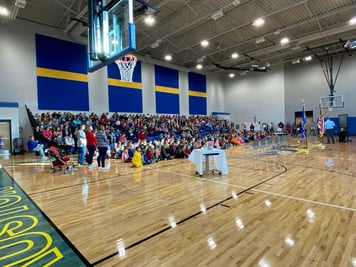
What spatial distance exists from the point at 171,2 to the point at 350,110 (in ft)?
58.5

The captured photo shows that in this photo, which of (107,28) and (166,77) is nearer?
(107,28)

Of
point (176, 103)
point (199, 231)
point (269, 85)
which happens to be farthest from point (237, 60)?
point (199, 231)

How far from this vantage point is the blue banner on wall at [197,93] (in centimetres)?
2261

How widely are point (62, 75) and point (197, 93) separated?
Result: 13.3 m

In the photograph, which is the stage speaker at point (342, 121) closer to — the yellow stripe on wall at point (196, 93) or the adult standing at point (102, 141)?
the yellow stripe on wall at point (196, 93)

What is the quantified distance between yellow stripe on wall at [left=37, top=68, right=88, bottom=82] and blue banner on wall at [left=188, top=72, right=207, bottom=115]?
10.9m

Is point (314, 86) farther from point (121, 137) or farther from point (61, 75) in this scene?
point (61, 75)

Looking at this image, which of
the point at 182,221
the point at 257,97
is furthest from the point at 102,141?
the point at 257,97

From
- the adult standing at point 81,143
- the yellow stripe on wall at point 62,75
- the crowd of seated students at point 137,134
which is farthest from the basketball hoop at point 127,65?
the adult standing at point 81,143

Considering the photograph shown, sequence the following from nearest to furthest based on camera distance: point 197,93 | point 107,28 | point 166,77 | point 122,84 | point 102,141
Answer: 1. point 107,28
2. point 102,141
3. point 122,84
4. point 166,77
5. point 197,93

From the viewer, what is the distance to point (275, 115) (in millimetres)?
22750

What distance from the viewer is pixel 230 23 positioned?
13062 millimetres

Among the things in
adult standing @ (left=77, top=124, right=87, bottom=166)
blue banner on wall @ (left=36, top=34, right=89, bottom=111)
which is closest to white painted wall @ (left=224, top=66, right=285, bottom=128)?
blue banner on wall @ (left=36, top=34, right=89, bottom=111)

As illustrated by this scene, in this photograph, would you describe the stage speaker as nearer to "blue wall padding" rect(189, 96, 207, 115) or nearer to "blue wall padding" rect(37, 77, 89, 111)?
"blue wall padding" rect(189, 96, 207, 115)
